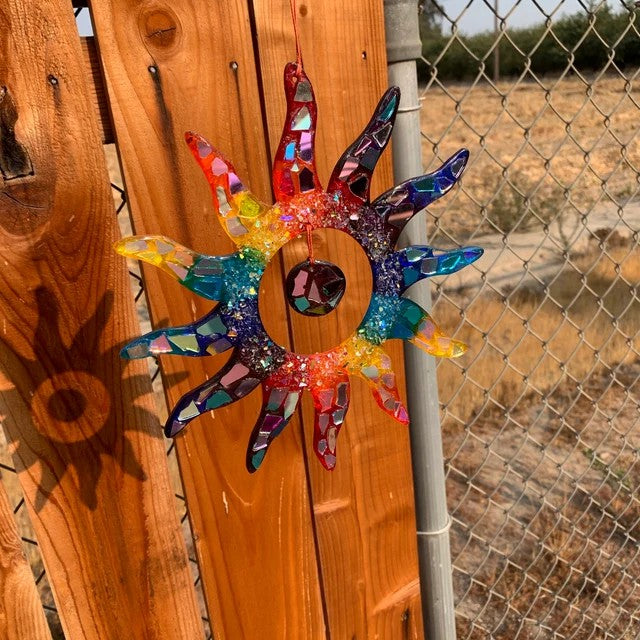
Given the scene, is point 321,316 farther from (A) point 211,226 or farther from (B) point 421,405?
(B) point 421,405

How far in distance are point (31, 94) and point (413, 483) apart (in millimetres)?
916

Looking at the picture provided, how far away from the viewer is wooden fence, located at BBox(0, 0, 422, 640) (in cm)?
84

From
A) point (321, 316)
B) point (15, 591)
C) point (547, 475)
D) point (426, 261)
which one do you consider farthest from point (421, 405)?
point (547, 475)

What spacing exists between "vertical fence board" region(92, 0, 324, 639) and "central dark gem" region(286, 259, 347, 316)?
0.25 metres

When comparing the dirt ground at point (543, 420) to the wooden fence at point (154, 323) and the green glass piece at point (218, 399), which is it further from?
the green glass piece at point (218, 399)

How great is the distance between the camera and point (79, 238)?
883mm

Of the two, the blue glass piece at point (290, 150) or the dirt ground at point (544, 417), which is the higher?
the blue glass piece at point (290, 150)

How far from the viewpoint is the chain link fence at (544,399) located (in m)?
1.74

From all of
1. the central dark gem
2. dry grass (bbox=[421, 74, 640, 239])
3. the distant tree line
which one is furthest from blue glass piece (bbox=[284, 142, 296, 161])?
the distant tree line

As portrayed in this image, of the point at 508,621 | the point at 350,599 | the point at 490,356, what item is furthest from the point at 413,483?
the point at 490,356

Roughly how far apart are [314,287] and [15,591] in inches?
27.6

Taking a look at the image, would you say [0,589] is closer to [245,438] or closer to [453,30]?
[245,438]

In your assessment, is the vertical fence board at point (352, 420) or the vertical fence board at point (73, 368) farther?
the vertical fence board at point (352, 420)

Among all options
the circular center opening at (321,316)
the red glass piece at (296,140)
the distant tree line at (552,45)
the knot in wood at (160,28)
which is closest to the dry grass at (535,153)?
the distant tree line at (552,45)
